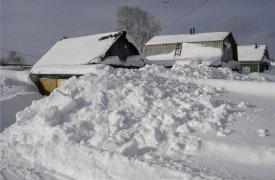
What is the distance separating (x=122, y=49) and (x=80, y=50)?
229cm

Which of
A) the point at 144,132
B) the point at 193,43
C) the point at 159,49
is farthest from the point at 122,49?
the point at 144,132

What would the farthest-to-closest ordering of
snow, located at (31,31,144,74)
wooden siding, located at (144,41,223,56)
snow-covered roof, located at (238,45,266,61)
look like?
snow-covered roof, located at (238,45,266,61)
wooden siding, located at (144,41,223,56)
snow, located at (31,31,144,74)

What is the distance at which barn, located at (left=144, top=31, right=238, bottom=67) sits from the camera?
28203 millimetres

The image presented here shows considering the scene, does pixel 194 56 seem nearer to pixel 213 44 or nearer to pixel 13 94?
pixel 213 44

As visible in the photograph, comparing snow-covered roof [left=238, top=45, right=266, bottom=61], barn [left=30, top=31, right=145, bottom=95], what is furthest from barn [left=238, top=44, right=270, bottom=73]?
barn [left=30, top=31, right=145, bottom=95]

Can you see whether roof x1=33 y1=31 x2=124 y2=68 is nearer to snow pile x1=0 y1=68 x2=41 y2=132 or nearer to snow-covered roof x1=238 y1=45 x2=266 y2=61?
snow pile x1=0 y1=68 x2=41 y2=132

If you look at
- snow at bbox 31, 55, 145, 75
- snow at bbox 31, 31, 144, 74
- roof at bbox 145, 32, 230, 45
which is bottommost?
snow at bbox 31, 55, 145, 75

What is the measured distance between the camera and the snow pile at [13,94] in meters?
12.9

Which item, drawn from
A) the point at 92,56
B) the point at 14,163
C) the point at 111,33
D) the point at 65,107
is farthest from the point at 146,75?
the point at 111,33

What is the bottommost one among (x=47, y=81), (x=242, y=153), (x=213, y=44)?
(x=242, y=153)

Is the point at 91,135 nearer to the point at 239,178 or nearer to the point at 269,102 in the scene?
the point at 239,178

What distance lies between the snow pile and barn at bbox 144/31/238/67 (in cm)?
1380

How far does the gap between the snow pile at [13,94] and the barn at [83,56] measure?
57 centimetres

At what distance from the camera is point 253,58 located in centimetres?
4366
